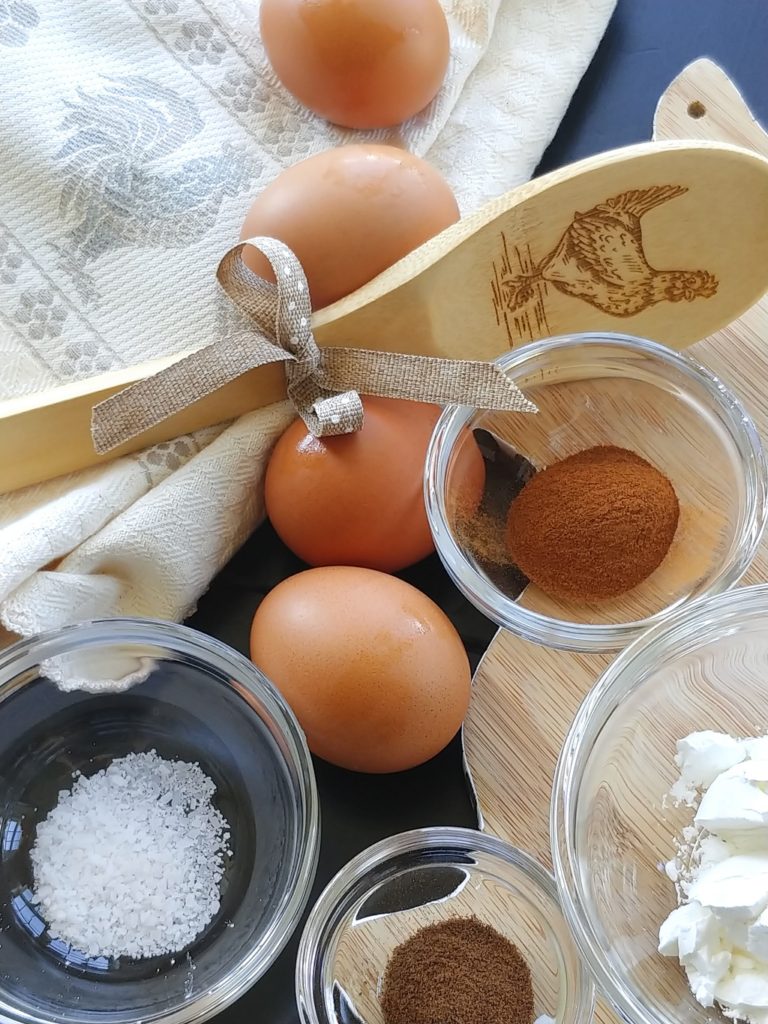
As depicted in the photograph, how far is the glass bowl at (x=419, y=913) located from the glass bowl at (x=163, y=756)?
4 centimetres

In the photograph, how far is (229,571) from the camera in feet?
3.09

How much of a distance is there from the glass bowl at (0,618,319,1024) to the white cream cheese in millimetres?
289

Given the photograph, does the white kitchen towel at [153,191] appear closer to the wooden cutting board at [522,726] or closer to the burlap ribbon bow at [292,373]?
the burlap ribbon bow at [292,373]

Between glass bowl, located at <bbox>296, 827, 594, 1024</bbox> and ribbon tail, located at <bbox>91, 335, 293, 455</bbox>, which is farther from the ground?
ribbon tail, located at <bbox>91, 335, 293, 455</bbox>

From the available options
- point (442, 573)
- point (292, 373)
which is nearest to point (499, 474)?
point (442, 573)

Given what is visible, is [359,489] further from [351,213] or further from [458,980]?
[458,980]

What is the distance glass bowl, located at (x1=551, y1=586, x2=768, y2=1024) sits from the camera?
2.51 ft

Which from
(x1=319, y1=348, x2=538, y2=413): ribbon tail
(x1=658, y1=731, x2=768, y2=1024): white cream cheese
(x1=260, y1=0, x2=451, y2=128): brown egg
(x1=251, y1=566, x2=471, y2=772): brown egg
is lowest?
(x1=658, y1=731, x2=768, y2=1024): white cream cheese

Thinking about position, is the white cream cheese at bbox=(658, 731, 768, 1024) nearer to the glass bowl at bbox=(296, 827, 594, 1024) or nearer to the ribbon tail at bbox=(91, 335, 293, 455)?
the glass bowl at bbox=(296, 827, 594, 1024)

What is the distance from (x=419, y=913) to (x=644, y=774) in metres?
0.21

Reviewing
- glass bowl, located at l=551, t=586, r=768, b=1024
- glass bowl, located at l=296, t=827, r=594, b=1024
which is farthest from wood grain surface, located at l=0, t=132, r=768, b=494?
glass bowl, located at l=296, t=827, r=594, b=1024

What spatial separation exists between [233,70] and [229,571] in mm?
461

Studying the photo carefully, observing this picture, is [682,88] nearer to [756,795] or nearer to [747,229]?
[747,229]

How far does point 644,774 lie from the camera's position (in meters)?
0.84
